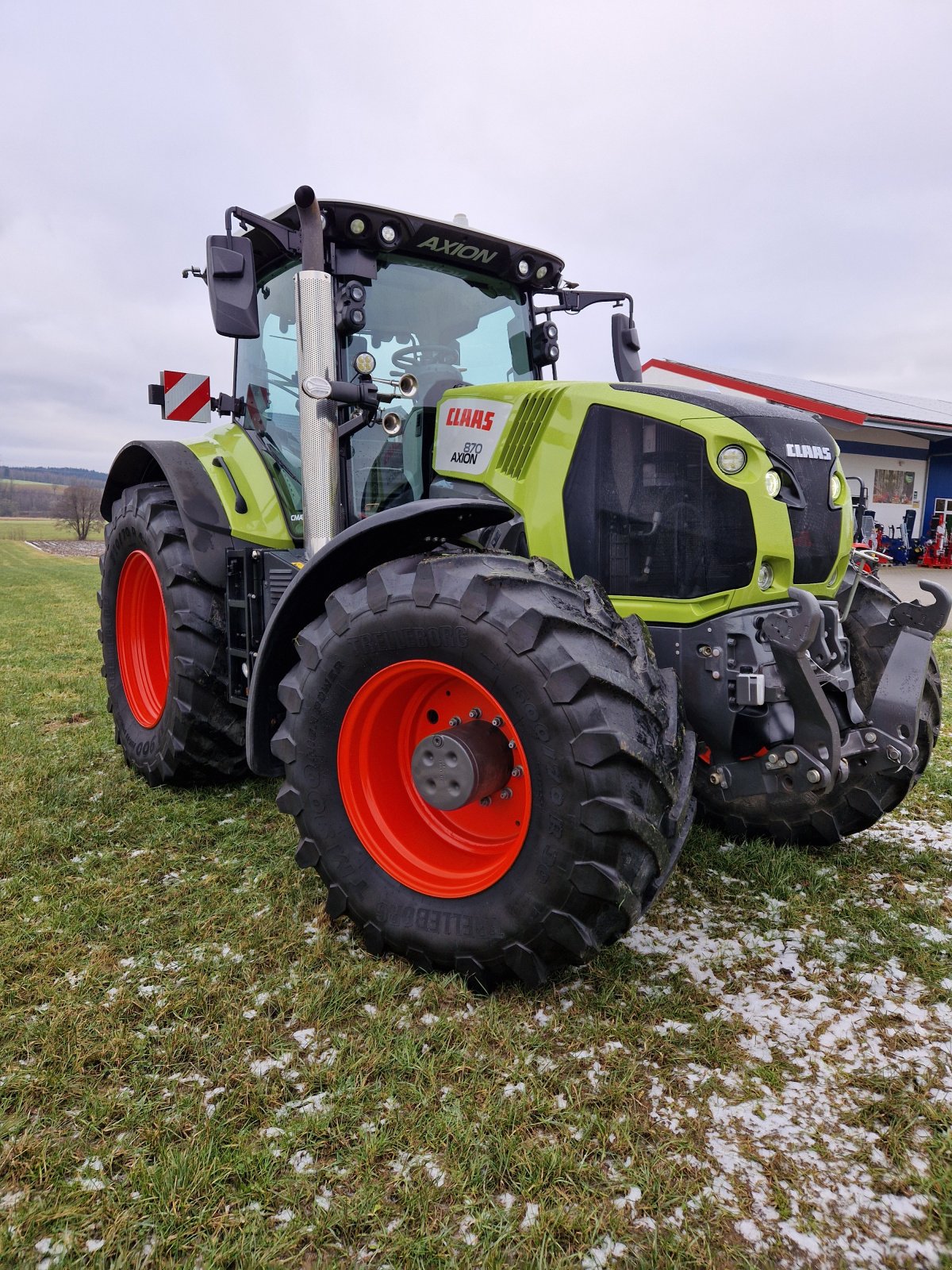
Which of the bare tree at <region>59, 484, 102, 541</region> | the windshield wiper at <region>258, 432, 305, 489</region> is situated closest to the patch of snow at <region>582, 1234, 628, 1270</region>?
the windshield wiper at <region>258, 432, 305, 489</region>

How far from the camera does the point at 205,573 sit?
3518mm

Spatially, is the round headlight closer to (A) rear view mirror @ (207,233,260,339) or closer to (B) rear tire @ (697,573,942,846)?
(B) rear tire @ (697,573,942,846)

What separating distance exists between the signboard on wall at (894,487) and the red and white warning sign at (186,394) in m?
19.7

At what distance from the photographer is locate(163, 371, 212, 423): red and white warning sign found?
14.4 feet

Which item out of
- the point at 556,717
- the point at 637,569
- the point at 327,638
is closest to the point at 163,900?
the point at 327,638

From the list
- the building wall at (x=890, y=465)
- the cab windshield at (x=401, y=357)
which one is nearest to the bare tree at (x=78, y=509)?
the building wall at (x=890, y=465)

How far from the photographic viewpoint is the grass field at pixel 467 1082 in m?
1.55

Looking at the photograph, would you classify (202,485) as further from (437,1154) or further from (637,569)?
(437,1154)

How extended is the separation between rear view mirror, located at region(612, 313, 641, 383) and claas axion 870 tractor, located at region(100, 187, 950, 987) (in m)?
0.50

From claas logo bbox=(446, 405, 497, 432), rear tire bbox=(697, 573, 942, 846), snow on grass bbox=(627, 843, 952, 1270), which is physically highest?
claas logo bbox=(446, 405, 497, 432)

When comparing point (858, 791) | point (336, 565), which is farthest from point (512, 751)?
point (858, 791)

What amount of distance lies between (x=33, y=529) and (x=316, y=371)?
168ft

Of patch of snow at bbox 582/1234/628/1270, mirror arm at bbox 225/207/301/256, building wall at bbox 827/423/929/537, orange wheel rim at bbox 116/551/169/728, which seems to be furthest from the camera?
building wall at bbox 827/423/929/537

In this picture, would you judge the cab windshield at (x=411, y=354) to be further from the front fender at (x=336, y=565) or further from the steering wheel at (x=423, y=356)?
the front fender at (x=336, y=565)
